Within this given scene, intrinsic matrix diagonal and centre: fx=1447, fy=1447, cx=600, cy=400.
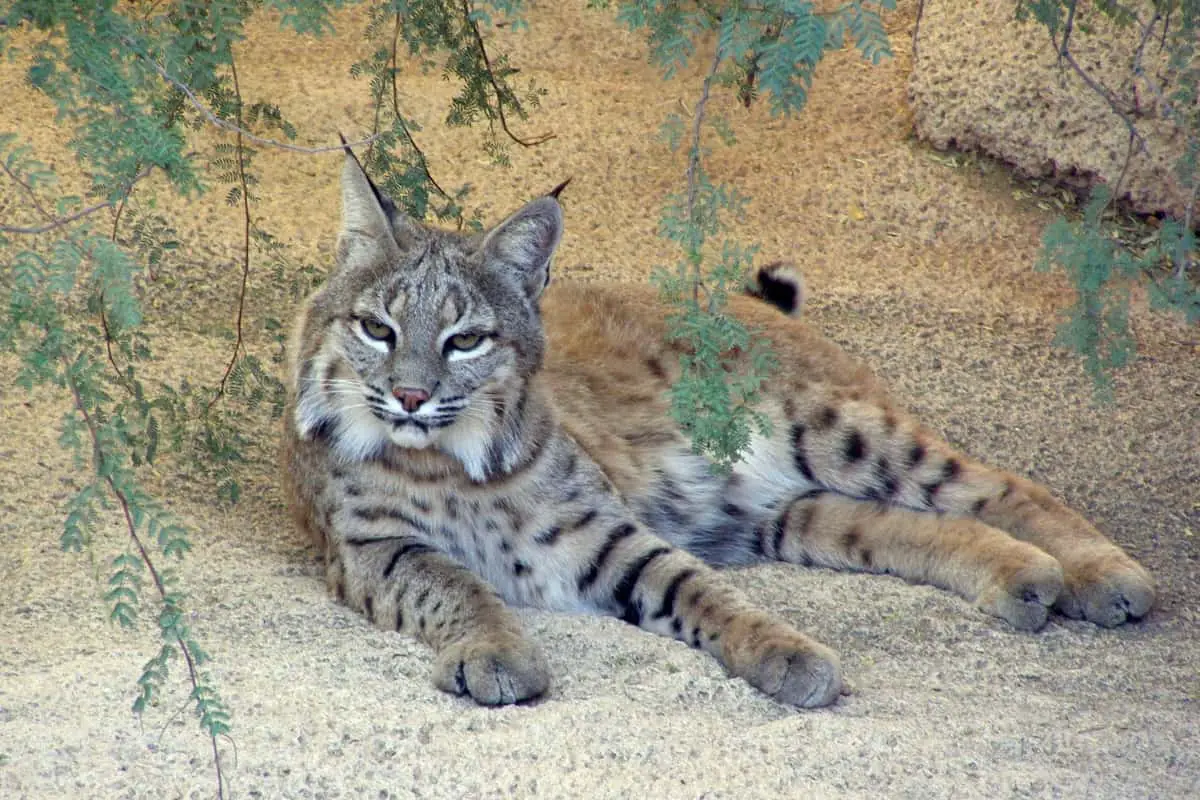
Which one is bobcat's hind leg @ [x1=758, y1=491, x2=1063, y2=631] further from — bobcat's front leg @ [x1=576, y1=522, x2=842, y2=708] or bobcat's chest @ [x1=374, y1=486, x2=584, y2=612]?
bobcat's chest @ [x1=374, y1=486, x2=584, y2=612]

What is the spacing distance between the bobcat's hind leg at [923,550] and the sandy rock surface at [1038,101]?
268cm

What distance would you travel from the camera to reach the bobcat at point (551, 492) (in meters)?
3.78

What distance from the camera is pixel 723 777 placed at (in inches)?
120

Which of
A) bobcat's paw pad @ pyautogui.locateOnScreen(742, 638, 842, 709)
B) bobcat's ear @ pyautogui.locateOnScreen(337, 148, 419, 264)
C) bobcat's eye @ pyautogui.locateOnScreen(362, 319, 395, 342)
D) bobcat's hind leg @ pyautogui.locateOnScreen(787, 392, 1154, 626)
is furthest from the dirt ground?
bobcat's ear @ pyautogui.locateOnScreen(337, 148, 419, 264)

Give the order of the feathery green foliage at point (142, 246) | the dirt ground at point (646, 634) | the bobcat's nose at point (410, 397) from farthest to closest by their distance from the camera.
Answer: the bobcat's nose at point (410, 397), the dirt ground at point (646, 634), the feathery green foliage at point (142, 246)

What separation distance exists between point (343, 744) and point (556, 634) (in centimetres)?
92

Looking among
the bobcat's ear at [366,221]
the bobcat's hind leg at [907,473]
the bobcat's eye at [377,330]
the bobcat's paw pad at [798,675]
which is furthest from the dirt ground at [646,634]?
the bobcat's ear at [366,221]

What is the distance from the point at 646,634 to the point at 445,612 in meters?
0.55

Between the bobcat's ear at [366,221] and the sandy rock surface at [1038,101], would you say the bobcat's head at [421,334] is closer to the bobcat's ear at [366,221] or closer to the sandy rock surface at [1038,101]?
the bobcat's ear at [366,221]

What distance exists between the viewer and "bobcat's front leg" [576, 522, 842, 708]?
3527 millimetres

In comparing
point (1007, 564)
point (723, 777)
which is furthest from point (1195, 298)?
point (723, 777)

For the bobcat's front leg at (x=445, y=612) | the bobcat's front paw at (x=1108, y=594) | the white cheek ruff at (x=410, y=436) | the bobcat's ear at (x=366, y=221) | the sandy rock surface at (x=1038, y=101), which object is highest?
the sandy rock surface at (x=1038, y=101)

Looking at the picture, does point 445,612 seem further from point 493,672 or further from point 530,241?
point 530,241

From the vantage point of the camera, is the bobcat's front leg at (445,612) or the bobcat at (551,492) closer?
the bobcat's front leg at (445,612)
